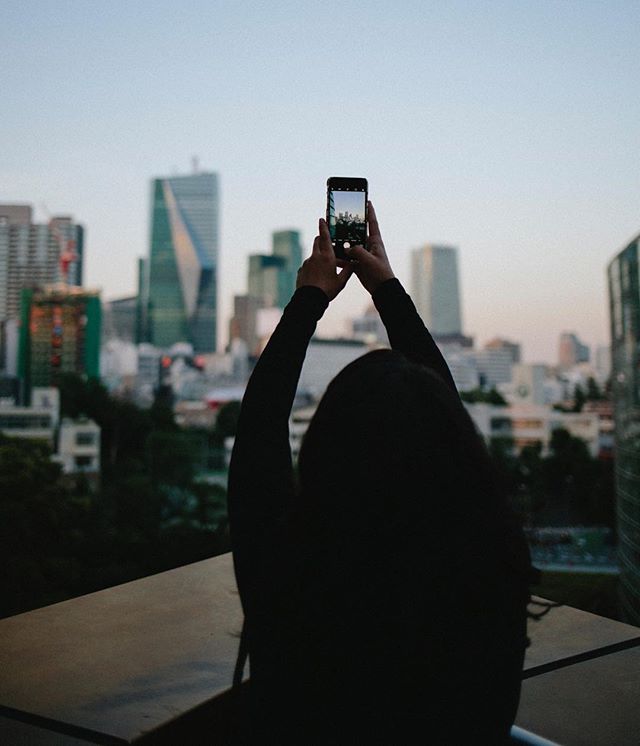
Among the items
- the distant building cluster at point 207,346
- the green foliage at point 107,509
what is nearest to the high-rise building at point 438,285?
the distant building cluster at point 207,346

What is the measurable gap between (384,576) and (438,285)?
423ft

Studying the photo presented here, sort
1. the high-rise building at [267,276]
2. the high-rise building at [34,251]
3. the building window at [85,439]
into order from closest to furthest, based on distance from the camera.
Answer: the building window at [85,439]
the high-rise building at [34,251]
the high-rise building at [267,276]

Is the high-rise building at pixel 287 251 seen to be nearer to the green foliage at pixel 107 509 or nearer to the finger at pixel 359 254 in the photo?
the green foliage at pixel 107 509

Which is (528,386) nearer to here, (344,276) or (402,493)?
(344,276)

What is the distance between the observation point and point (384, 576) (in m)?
0.62

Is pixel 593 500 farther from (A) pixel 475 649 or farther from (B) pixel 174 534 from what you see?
(A) pixel 475 649

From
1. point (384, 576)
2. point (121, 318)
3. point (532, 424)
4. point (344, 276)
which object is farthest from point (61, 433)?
point (121, 318)

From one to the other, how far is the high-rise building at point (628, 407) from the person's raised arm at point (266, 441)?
15.1 m

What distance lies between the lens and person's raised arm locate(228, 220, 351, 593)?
67 centimetres

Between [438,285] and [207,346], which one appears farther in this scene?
[438,285]

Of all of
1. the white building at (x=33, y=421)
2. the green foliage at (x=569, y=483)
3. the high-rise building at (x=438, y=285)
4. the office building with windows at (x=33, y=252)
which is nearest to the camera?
the white building at (x=33, y=421)

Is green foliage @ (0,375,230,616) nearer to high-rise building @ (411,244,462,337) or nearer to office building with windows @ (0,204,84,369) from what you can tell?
office building with windows @ (0,204,84,369)

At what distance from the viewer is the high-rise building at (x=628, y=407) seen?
14.9m

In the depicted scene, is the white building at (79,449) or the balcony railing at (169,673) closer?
the balcony railing at (169,673)
